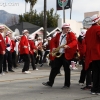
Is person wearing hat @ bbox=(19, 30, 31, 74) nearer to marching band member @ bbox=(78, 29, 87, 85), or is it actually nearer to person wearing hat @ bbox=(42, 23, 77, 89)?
marching band member @ bbox=(78, 29, 87, 85)

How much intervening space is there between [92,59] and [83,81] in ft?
6.65

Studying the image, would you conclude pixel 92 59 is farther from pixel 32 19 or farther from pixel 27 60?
pixel 32 19

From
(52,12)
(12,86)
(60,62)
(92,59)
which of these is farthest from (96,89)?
(52,12)

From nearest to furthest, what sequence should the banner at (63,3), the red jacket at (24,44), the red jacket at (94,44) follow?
1. the red jacket at (94,44)
2. the red jacket at (24,44)
3. the banner at (63,3)

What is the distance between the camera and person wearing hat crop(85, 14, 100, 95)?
28.1ft

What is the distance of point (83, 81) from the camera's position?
10.5 m

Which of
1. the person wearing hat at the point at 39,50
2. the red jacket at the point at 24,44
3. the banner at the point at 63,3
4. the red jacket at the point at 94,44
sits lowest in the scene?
the person wearing hat at the point at 39,50

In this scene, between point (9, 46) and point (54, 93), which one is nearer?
point (54, 93)

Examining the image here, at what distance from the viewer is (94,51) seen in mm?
8586

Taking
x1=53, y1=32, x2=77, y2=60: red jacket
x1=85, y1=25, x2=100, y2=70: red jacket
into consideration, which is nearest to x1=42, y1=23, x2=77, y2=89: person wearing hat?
x1=53, y1=32, x2=77, y2=60: red jacket

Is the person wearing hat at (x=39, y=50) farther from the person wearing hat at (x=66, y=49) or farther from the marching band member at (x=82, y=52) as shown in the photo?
the person wearing hat at (x=66, y=49)

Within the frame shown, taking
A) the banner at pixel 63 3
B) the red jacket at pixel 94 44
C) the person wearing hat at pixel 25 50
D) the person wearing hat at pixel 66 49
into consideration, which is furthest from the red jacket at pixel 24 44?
the banner at pixel 63 3

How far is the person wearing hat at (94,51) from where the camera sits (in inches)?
337

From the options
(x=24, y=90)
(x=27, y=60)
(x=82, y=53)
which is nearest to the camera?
(x=24, y=90)
